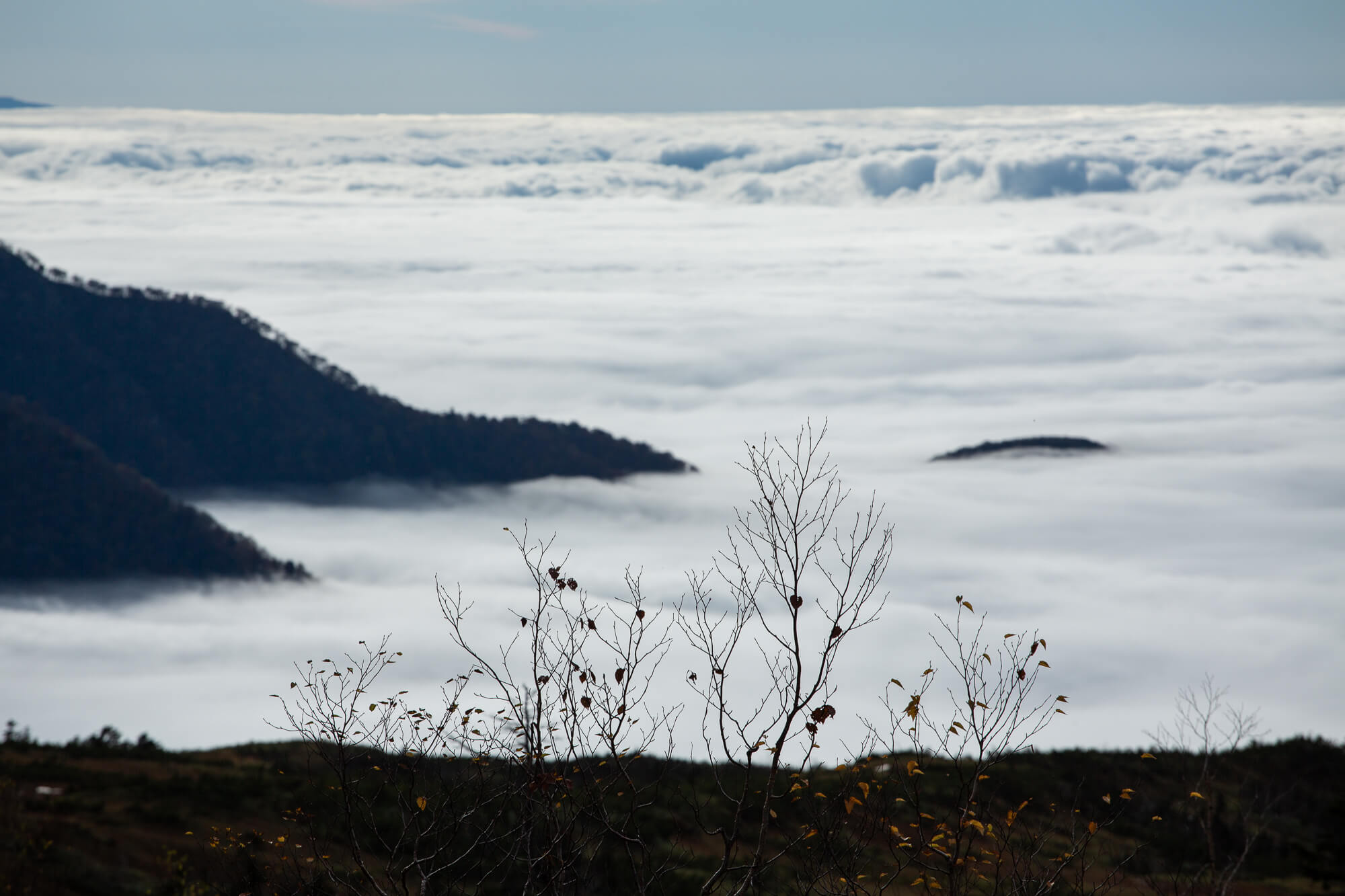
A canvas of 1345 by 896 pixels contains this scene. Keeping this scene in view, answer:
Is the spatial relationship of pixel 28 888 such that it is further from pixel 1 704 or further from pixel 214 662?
pixel 214 662

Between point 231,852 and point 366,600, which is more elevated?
point 366,600

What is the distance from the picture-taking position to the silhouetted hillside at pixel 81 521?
126 meters

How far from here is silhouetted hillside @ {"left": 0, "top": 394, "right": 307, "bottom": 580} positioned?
126125 millimetres

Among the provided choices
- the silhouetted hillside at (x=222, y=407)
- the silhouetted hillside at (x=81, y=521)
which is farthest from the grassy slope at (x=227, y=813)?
the silhouetted hillside at (x=222, y=407)

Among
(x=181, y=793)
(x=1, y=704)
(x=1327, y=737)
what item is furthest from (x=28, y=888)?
(x=1, y=704)

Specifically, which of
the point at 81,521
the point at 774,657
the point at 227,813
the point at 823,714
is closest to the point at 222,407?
the point at 81,521

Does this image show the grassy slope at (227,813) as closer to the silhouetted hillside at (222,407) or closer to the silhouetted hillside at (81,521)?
the silhouetted hillside at (81,521)

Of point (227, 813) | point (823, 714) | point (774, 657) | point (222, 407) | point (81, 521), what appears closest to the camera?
point (823, 714)

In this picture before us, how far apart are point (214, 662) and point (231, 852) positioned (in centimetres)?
11732

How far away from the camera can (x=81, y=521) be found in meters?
131

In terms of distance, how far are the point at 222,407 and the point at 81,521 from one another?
2092 inches

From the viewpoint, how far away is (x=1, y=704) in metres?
105

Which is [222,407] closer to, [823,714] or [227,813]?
[227,813]

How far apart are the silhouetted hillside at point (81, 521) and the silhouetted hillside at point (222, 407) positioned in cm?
4485
